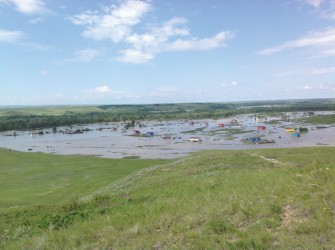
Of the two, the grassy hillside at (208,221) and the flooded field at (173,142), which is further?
the flooded field at (173,142)

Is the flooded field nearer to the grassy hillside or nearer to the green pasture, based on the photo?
the green pasture

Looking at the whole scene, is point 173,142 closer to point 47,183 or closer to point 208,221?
point 47,183

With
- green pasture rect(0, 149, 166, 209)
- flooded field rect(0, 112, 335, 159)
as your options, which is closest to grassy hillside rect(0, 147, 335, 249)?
green pasture rect(0, 149, 166, 209)

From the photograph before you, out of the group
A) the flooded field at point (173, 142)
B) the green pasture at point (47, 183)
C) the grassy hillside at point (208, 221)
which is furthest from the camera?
the flooded field at point (173, 142)

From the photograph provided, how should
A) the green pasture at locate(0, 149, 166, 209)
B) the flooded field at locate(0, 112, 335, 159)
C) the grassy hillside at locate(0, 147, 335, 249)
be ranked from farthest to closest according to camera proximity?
the flooded field at locate(0, 112, 335, 159) < the green pasture at locate(0, 149, 166, 209) < the grassy hillside at locate(0, 147, 335, 249)

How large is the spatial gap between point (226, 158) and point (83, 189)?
1386 cm

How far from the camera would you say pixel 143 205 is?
1227cm

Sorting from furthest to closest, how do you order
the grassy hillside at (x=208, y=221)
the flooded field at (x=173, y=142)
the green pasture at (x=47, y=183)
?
the flooded field at (x=173, y=142)
the green pasture at (x=47, y=183)
the grassy hillside at (x=208, y=221)

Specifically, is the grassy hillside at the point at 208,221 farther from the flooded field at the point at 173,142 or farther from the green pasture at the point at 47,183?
the flooded field at the point at 173,142

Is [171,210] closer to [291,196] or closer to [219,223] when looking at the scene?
[219,223]

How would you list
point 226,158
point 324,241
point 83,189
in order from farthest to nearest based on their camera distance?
point 83,189
point 226,158
point 324,241

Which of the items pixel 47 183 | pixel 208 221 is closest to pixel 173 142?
pixel 47 183

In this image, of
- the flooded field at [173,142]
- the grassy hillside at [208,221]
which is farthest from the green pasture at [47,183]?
the flooded field at [173,142]

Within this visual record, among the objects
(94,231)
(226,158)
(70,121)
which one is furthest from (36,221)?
(70,121)
